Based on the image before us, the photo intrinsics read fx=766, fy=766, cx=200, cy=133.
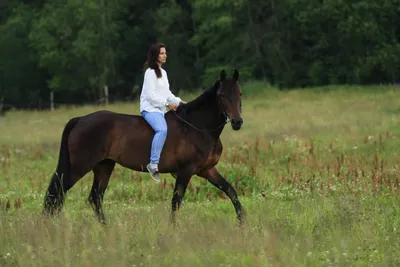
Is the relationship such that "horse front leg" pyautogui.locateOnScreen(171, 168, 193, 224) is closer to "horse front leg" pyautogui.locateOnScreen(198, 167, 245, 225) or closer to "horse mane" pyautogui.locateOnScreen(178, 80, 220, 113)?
"horse front leg" pyautogui.locateOnScreen(198, 167, 245, 225)

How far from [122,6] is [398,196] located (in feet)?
181

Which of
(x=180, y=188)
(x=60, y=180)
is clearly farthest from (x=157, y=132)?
(x=60, y=180)

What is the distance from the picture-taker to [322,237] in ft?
26.3

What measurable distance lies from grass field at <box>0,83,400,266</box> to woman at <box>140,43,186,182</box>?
0.70 meters

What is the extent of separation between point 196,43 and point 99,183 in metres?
50.9

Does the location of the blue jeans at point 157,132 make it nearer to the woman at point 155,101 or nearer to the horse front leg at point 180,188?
the woman at point 155,101

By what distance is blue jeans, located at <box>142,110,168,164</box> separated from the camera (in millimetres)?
10531

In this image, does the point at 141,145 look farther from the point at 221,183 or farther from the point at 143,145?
the point at 221,183

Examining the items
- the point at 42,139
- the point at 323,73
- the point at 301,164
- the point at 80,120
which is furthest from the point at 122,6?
the point at 80,120

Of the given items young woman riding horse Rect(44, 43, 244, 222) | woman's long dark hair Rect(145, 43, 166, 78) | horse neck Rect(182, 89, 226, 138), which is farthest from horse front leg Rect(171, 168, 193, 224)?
woman's long dark hair Rect(145, 43, 166, 78)

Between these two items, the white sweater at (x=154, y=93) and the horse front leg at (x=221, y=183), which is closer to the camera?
the horse front leg at (x=221, y=183)

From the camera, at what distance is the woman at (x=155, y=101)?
416 inches

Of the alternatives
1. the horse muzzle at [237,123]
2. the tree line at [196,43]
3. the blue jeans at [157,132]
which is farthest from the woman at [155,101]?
the tree line at [196,43]

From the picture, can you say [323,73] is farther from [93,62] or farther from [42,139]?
[42,139]
